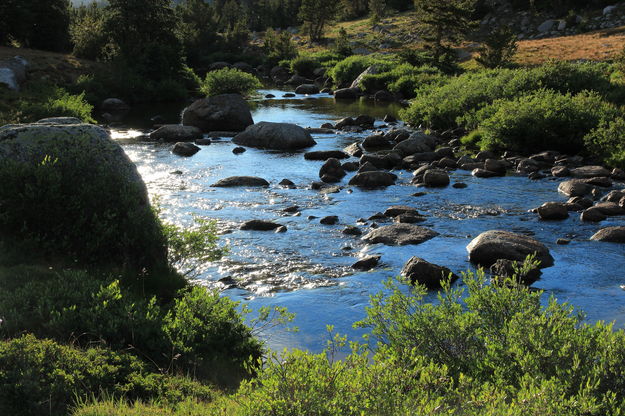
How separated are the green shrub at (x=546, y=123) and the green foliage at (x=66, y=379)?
22.6m

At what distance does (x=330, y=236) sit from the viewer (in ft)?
55.5

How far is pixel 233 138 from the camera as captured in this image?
32.2 m

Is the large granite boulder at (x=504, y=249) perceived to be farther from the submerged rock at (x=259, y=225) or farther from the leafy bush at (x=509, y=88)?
the leafy bush at (x=509, y=88)

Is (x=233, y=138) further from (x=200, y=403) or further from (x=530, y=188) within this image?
(x=200, y=403)

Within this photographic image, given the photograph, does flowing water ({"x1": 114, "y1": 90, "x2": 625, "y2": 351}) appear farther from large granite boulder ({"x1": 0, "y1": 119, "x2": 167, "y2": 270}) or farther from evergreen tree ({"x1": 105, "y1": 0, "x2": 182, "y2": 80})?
evergreen tree ({"x1": 105, "y1": 0, "x2": 182, "y2": 80})

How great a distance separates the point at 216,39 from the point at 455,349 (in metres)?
75.8

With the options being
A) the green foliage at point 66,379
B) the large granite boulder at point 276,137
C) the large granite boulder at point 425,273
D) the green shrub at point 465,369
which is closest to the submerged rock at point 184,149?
the large granite boulder at point 276,137

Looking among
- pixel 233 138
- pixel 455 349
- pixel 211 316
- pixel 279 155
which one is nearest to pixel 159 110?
pixel 233 138

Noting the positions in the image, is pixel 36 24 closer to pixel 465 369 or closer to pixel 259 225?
pixel 259 225

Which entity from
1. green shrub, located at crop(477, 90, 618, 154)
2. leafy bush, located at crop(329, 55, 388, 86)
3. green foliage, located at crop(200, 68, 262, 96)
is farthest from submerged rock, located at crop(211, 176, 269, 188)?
leafy bush, located at crop(329, 55, 388, 86)

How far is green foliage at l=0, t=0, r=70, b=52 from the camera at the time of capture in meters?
50.8

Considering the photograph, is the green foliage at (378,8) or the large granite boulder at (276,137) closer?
the large granite boulder at (276,137)

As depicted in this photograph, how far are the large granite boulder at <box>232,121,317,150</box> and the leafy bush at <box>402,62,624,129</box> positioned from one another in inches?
307

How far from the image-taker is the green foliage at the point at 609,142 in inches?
926
